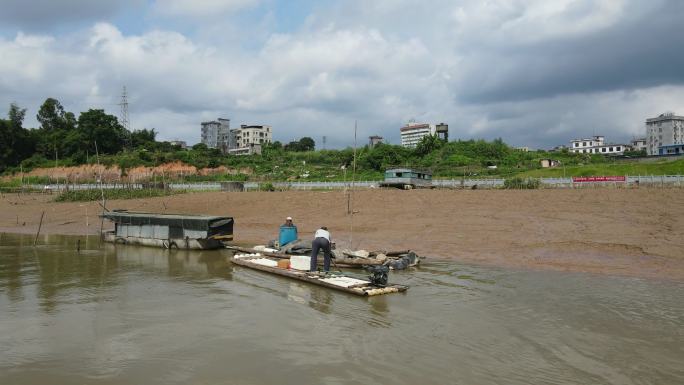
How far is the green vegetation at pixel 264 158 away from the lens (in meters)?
62.0

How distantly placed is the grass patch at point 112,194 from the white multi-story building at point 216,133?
104 metres

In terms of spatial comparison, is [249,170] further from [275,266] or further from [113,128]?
[275,266]

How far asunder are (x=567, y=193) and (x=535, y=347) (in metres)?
24.1

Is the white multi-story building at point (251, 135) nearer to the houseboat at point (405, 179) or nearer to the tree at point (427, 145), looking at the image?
the tree at point (427, 145)

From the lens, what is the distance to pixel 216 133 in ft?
500

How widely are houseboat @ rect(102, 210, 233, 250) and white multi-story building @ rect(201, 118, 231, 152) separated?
127 meters

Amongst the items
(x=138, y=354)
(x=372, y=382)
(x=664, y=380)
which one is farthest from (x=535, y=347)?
(x=138, y=354)

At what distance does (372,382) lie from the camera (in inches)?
307

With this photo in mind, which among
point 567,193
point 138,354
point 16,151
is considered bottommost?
point 138,354

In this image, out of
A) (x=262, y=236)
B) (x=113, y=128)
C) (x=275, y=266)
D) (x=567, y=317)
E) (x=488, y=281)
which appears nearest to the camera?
(x=567, y=317)

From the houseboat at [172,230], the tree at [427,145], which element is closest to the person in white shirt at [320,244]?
the houseboat at [172,230]

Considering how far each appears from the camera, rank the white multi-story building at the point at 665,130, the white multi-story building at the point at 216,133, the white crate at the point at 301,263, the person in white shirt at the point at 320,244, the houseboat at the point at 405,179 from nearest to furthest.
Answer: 1. the person in white shirt at the point at 320,244
2. the white crate at the point at 301,263
3. the houseboat at the point at 405,179
4. the white multi-story building at the point at 665,130
5. the white multi-story building at the point at 216,133

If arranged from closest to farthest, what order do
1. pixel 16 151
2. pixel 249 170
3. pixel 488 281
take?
pixel 488 281 → pixel 249 170 → pixel 16 151

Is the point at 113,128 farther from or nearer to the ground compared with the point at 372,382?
farther from the ground
